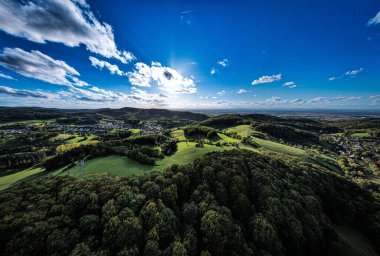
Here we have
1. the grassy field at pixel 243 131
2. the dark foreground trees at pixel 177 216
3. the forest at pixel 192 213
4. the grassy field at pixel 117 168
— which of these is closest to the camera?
the dark foreground trees at pixel 177 216

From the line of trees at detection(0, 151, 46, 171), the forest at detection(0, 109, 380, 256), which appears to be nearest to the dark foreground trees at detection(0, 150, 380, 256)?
the forest at detection(0, 109, 380, 256)

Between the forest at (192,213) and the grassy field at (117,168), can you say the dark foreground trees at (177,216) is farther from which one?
the grassy field at (117,168)

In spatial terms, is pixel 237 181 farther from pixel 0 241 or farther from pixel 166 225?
pixel 0 241

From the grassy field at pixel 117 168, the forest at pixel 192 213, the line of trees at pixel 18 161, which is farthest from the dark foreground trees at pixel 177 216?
the line of trees at pixel 18 161

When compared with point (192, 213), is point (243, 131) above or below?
below

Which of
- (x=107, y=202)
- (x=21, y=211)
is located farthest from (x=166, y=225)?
(x=21, y=211)

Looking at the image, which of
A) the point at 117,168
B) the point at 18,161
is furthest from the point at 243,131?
the point at 18,161

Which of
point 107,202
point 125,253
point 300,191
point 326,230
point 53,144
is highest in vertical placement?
point 107,202

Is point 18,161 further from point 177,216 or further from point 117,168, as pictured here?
point 177,216
